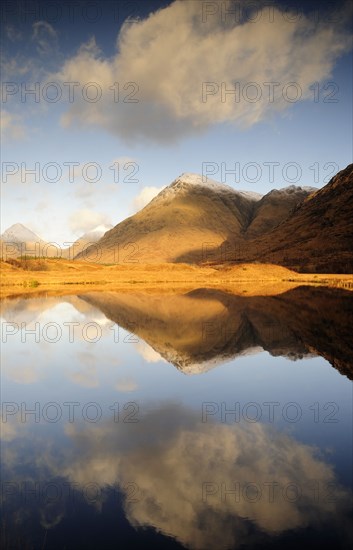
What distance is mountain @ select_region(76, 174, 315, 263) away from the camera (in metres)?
154

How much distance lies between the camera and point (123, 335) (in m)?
15.4

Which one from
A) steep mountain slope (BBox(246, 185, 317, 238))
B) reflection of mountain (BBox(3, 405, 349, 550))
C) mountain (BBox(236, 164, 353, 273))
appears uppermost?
steep mountain slope (BBox(246, 185, 317, 238))

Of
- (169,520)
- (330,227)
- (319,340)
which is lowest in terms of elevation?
(169,520)

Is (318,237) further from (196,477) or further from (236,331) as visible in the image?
(196,477)

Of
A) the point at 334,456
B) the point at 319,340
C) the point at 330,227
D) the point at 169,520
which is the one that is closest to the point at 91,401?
the point at 169,520

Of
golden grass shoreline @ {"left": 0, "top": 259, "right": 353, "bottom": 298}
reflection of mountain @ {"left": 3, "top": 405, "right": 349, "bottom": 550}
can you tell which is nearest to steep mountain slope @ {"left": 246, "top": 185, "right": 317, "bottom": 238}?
golden grass shoreline @ {"left": 0, "top": 259, "right": 353, "bottom": 298}

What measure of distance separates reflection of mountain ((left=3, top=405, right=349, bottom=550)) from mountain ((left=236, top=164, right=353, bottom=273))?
81.4 m

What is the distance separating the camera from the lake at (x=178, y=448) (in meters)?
3.96

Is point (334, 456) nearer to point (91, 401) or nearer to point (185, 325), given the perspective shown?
point (91, 401)

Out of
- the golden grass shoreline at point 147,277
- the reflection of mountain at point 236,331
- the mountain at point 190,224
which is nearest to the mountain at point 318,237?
the golden grass shoreline at point 147,277

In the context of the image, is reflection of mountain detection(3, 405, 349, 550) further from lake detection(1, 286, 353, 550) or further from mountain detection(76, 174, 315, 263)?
mountain detection(76, 174, 315, 263)

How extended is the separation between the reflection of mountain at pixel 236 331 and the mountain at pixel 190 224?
119 metres

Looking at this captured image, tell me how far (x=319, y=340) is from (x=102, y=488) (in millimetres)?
10667

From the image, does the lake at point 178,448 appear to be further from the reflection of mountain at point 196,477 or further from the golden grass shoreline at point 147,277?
the golden grass shoreline at point 147,277
